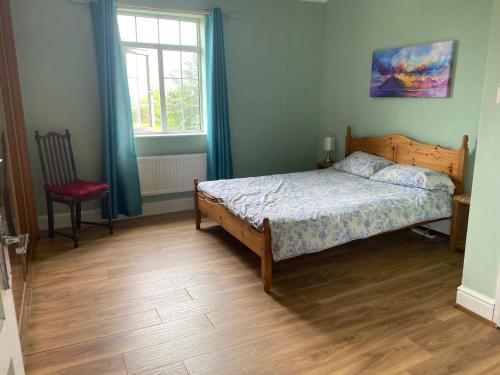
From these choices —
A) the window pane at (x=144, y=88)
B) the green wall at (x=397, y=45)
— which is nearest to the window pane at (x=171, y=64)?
the window pane at (x=144, y=88)

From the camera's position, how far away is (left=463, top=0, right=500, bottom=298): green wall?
7.18ft

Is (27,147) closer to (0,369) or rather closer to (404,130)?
(0,369)

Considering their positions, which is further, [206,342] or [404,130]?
[404,130]

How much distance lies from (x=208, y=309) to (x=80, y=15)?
3210 mm

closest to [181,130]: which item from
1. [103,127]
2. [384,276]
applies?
[103,127]

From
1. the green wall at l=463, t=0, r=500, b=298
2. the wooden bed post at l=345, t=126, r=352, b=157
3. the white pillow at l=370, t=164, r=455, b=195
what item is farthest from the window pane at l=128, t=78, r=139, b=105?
the green wall at l=463, t=0, r=500, b=298

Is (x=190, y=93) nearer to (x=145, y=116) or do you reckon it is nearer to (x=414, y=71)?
(x=145, y=116)

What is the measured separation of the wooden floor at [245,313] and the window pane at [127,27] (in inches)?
90.1

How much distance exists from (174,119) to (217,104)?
0.57m

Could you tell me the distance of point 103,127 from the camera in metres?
3.96

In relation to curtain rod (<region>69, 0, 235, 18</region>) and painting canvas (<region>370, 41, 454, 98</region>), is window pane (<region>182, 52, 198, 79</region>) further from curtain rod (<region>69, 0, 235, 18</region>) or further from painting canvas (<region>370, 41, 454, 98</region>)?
painting canvas (<region>370, 41, 454, 98</region>)

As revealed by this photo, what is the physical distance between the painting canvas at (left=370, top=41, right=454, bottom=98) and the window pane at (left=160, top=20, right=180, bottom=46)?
232 cm

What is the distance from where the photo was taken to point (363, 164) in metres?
4.19

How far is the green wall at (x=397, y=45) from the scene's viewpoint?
3.37 m
